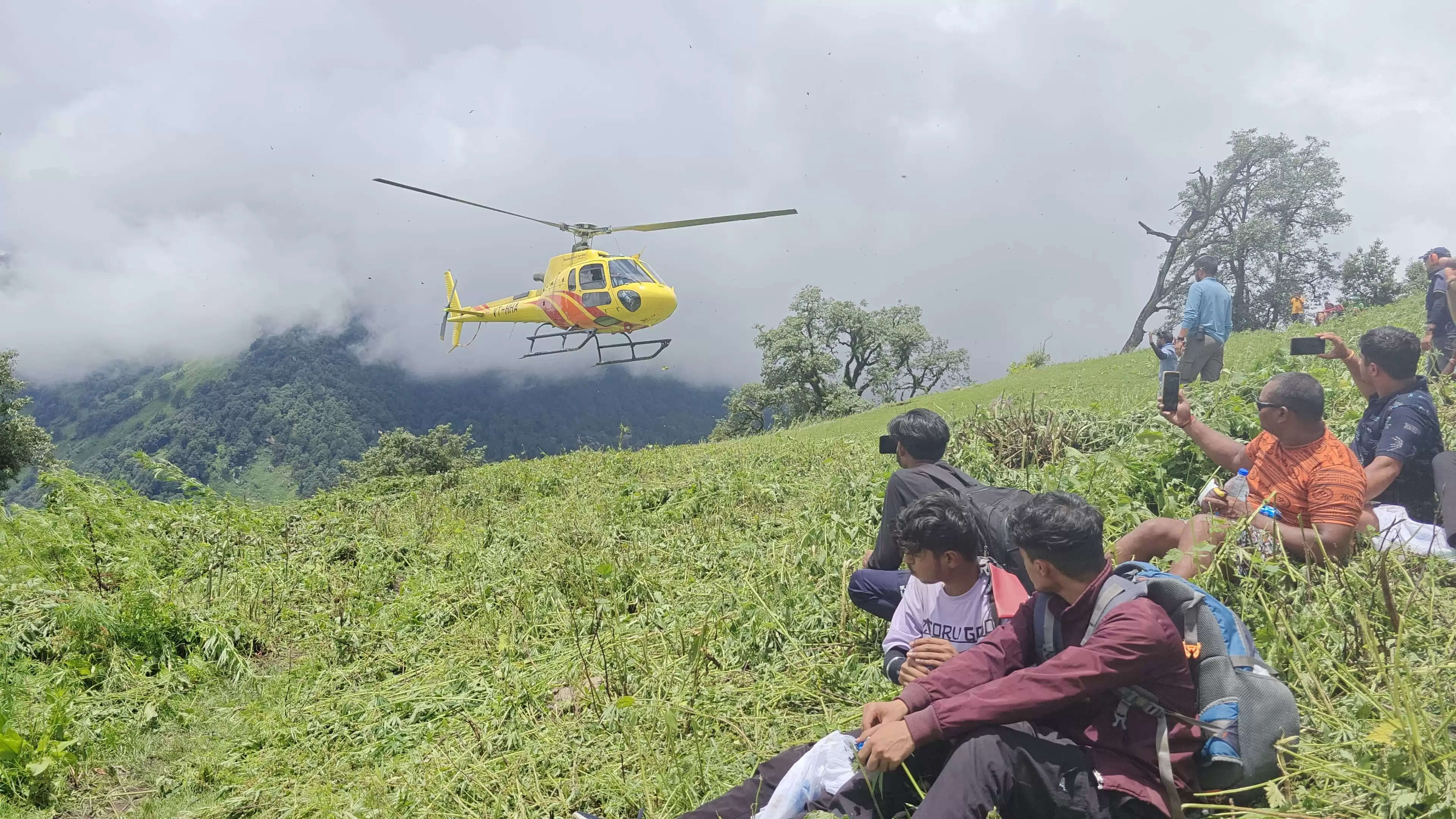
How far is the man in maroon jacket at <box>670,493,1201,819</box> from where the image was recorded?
264 cm

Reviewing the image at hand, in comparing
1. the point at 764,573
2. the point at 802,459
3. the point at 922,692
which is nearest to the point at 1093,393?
the point at 802,459

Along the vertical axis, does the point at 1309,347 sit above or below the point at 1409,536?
above

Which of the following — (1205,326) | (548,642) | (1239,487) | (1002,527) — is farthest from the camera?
(1205,326)

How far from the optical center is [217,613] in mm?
6793

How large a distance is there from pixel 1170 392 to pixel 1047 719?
2515mm

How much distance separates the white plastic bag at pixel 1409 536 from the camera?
404cm

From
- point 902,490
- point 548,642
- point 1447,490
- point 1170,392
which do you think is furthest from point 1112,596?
point 548,642

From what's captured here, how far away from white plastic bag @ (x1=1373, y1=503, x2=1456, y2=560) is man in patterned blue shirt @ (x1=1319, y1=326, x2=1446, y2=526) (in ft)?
0.40

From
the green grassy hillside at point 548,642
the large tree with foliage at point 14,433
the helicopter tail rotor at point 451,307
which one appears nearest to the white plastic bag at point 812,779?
the green grassy hillside at point 548,642

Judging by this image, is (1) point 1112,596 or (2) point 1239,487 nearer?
(1) point 1112,596

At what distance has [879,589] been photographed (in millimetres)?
4324

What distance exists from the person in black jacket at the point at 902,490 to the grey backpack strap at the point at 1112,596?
4.16 feet

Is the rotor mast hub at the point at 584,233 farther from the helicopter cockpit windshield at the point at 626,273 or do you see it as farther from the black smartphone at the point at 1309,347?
the black smartphone at the point at 1309,347

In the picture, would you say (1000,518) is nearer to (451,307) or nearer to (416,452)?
(451,307)
